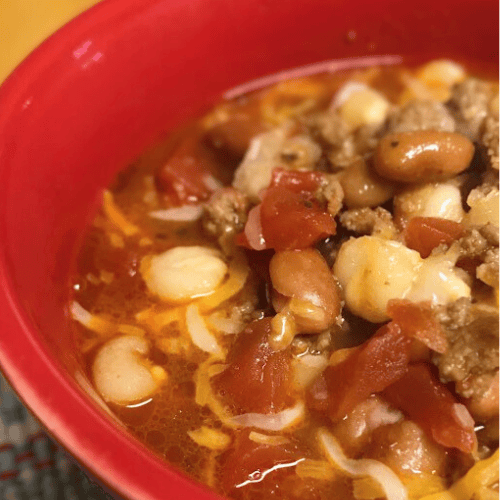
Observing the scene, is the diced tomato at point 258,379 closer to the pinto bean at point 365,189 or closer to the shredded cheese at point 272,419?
the shredded cheese at point 272,419

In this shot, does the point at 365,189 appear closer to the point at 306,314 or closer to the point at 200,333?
the point at 306,314

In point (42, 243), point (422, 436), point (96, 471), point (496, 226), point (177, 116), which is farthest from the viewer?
point (177, 116)

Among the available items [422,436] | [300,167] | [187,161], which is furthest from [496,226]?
[187,161]

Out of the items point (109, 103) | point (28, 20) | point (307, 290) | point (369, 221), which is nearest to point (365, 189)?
point (369, 221)

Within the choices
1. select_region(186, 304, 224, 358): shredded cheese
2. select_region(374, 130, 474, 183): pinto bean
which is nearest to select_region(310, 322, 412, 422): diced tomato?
select_region(186, 304, 224, 358): shredded cheese

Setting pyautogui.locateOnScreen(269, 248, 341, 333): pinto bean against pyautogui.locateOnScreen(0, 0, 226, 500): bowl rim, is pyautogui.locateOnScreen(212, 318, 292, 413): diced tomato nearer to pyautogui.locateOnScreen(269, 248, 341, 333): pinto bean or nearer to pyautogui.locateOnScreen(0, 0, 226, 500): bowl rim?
pyautogui.locateOnScreen(269, 248, 341, 333): pinto bean

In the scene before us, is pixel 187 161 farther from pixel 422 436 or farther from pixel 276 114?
pixel 422 436
